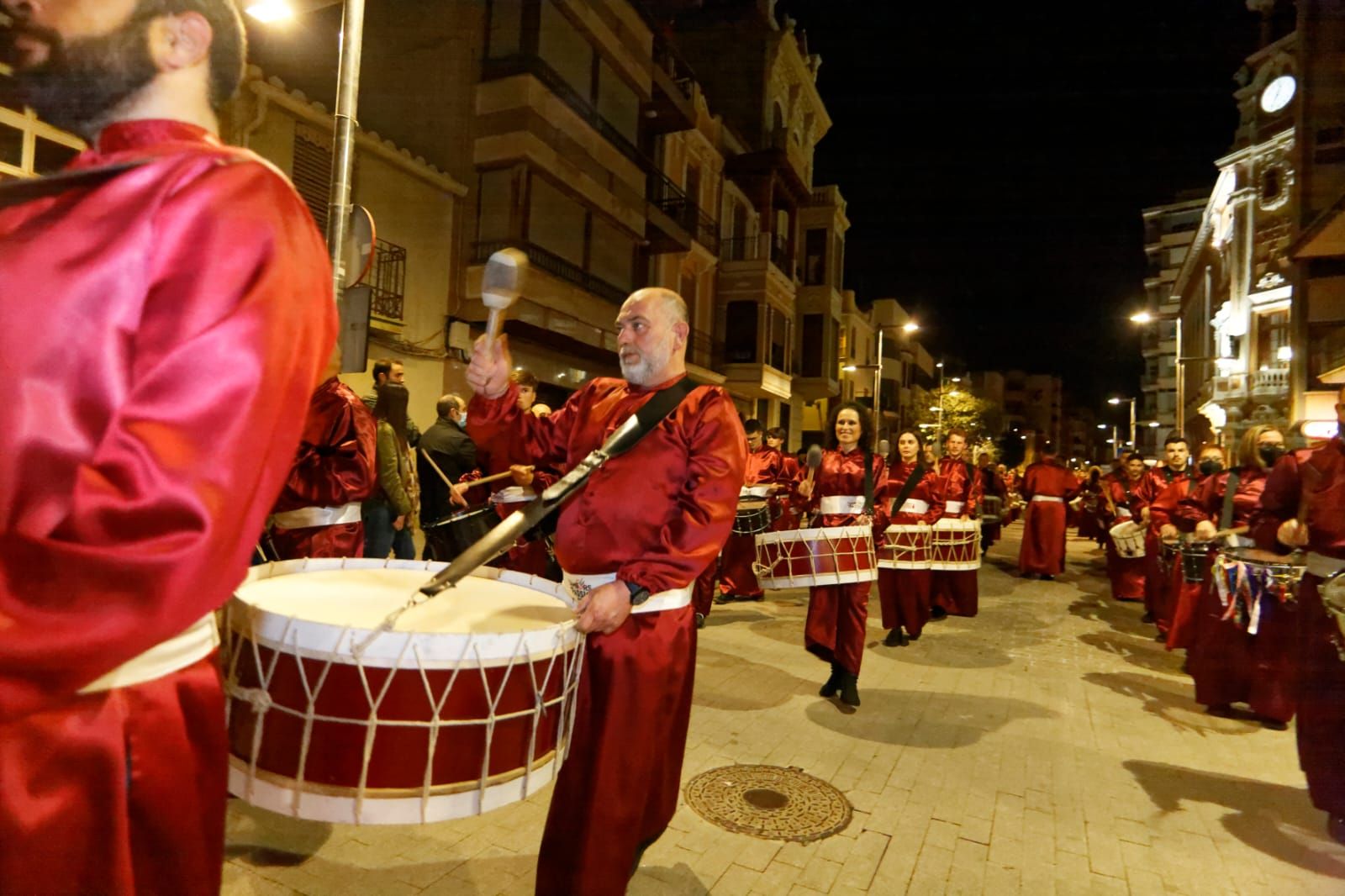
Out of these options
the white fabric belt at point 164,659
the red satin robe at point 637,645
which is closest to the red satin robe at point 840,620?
the red satin robe at point 637,645

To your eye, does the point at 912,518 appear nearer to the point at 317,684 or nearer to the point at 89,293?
the point at 317,684

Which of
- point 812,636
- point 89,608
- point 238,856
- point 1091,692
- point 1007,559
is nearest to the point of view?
point 89,608

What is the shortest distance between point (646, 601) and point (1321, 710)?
3838 mm

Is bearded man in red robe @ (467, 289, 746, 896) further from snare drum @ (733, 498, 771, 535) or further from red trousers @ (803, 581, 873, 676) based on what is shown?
snare drum @ (733, 498, 771, 535)

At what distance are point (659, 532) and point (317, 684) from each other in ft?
4.01

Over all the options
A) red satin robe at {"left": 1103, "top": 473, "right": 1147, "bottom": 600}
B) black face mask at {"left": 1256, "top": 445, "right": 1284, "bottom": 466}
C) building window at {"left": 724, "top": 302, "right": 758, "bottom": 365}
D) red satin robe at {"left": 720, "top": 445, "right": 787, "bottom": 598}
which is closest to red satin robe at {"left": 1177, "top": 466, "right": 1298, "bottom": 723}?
black face mask at {"left": 1256, "top": 445, "right": 1284, "bottom": 466}

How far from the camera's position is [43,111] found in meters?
1.27

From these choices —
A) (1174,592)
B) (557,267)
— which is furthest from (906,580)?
(557,267)

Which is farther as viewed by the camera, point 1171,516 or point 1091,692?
point 1171,516

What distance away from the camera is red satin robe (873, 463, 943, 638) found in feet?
25.3

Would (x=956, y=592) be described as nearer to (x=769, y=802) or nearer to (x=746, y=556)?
(x=746, y=556)

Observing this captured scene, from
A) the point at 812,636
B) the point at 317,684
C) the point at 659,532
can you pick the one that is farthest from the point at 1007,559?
the point at 317,684

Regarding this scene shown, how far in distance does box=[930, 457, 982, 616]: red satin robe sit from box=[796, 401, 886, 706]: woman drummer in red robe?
6.99 ft

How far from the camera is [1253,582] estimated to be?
514cm
